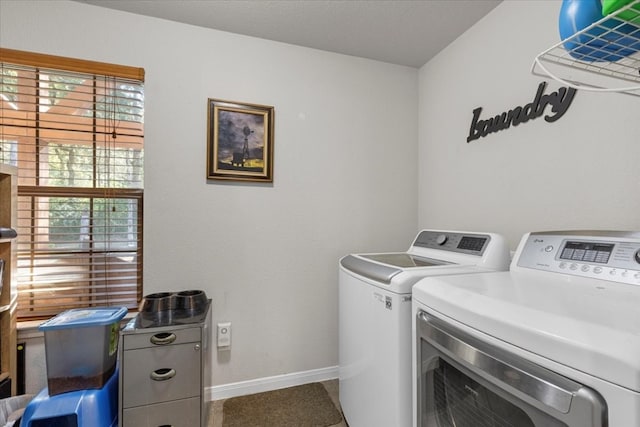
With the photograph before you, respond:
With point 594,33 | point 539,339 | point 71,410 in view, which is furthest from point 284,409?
point 594,33

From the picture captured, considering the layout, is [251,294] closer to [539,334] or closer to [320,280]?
[320,280]

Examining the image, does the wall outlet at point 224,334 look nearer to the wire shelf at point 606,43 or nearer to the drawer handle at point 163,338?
the drawer handle at point 163,338

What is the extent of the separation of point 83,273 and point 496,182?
8.09 ft

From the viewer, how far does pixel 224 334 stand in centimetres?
185

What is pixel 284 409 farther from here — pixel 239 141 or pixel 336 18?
pixel 336 18

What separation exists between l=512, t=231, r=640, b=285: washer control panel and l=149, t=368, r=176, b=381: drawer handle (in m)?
1.64

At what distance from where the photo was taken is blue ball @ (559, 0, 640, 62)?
69 cm

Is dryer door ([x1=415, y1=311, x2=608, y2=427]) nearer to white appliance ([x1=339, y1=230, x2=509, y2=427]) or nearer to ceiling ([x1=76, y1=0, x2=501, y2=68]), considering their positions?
white appliance ([x1=339, y1=230, x2=509, y2=427])

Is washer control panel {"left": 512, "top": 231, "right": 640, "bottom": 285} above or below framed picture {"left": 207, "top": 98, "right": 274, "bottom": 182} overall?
below

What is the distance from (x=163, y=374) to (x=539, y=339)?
5.11 ft

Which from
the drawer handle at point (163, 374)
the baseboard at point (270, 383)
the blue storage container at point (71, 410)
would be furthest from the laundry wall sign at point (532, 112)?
the blue storage container at point (71, 410)

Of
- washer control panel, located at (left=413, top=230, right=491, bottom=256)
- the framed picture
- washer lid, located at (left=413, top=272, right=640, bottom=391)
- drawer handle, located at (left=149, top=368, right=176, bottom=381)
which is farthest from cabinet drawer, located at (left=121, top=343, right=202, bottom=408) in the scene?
washer control panel, located at (left=413, top=230, right=491, bottom=256)

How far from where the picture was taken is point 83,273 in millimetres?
1694

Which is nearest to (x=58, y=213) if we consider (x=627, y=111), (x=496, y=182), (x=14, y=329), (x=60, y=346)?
(x=14, y=329)
